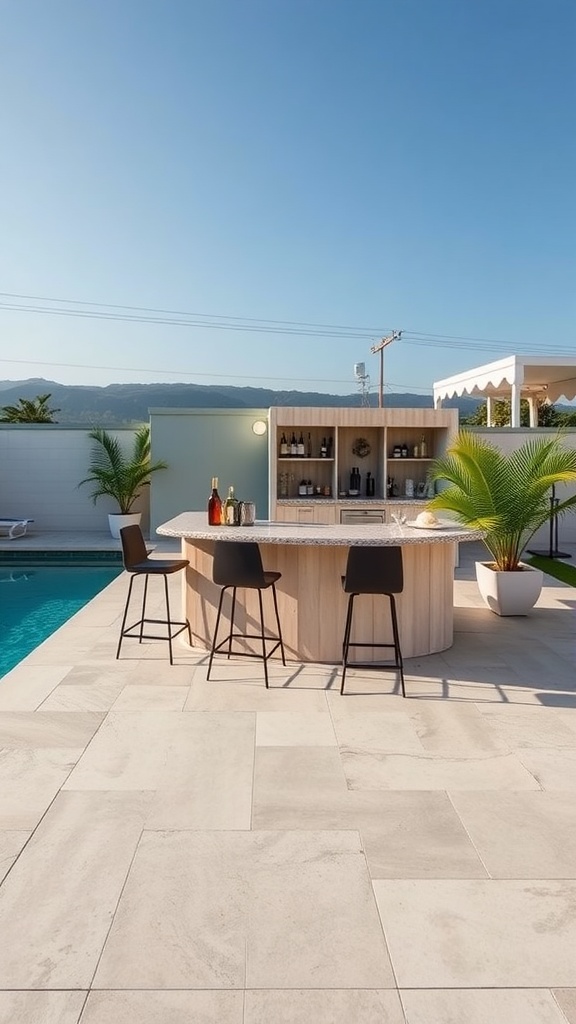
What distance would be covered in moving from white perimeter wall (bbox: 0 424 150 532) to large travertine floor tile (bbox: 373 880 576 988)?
8.91m

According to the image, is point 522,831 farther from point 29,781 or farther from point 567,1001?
point 29,781

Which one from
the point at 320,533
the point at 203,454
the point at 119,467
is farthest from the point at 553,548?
the point at 119,467

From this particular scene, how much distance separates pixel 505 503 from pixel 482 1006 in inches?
165

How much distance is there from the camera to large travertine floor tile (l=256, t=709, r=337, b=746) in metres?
2.95

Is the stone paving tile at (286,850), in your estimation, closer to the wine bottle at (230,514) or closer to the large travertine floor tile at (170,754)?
the large travertine floor tile at (170,754)

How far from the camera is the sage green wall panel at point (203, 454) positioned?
31.1ft

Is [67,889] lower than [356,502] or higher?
lower

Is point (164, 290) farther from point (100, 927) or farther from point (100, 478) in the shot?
point (100, 927)

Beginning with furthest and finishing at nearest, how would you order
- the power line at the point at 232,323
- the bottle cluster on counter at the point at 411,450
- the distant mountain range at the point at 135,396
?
the distant mountain range at the point at 135,396 → the power line at the point at 232,323 → the bottle cluster on counter at the point at 411,450

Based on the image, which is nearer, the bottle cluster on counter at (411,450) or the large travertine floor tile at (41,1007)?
the large travertine floor tile at (41,1007)

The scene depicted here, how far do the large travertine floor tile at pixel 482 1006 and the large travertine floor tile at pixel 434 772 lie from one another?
1.00 metres

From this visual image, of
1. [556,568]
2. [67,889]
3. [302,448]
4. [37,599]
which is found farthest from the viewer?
[302,448]

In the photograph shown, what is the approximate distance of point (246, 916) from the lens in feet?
5.82

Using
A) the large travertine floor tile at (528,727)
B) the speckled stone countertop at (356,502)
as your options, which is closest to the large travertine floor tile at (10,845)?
the large travertine floor tile at (528,727)
